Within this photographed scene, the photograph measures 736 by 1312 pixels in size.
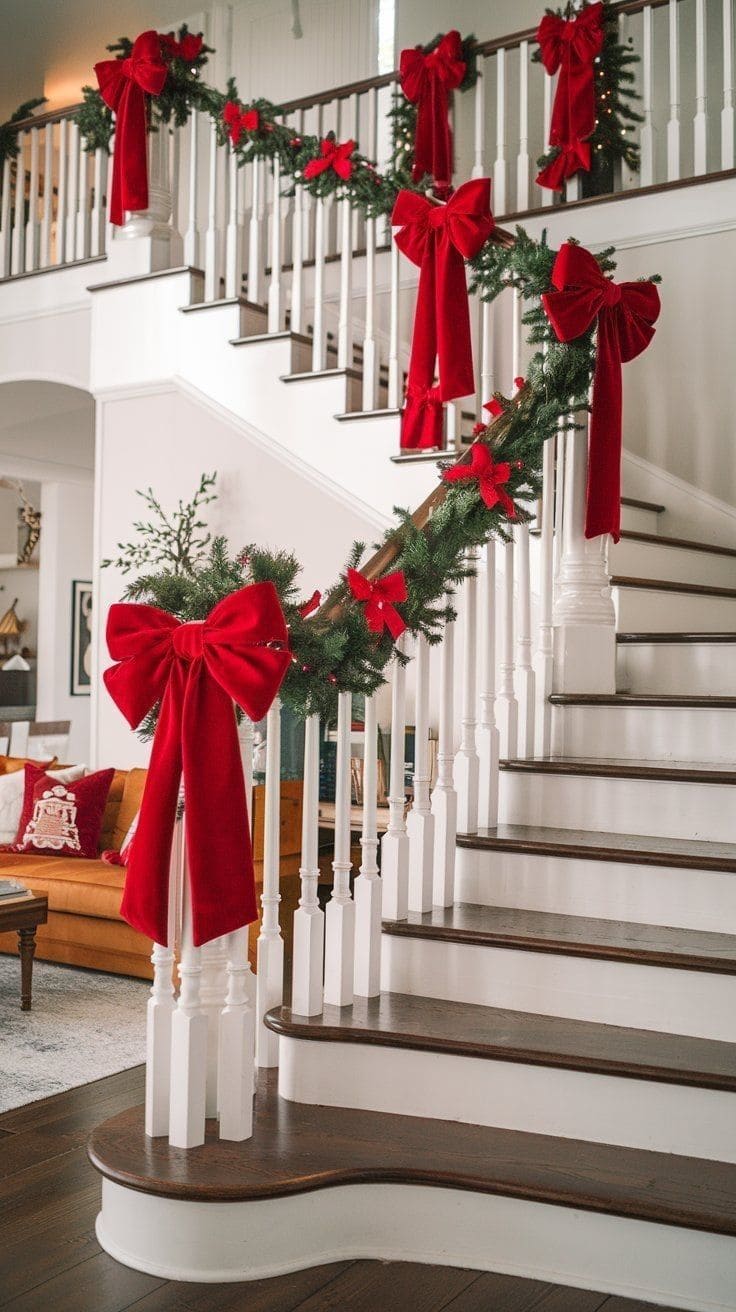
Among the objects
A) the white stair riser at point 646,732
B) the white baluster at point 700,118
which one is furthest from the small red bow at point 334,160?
the white stair riser at point 646,732

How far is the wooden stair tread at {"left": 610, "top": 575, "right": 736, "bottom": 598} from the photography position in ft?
12.4

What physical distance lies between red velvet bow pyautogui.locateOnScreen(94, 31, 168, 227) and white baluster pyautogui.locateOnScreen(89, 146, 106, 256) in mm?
770

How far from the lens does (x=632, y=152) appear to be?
538cm

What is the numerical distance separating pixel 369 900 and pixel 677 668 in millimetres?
1386

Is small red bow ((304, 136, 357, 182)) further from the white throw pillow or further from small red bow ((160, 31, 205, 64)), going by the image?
the white throw pillow

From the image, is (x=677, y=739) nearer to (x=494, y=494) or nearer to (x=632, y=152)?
(x=494, y=494)

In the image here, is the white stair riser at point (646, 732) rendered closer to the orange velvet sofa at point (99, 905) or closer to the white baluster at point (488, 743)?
the white baluster at point (488, 743)

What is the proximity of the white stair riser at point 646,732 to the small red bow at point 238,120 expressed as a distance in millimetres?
3044

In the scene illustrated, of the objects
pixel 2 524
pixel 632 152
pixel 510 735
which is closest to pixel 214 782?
pixel 510 735

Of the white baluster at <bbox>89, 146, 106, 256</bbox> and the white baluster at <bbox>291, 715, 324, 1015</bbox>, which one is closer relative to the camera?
the white baluster at <bbox>291, 715, 324, 1015</bbox>

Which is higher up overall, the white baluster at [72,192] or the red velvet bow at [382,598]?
the white baluster at [72,192]

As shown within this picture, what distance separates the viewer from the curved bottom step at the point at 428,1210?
2113 mm

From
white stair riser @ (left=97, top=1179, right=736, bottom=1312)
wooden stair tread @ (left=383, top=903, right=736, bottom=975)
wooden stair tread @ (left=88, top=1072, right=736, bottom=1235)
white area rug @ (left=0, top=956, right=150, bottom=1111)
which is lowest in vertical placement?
white area rug @ (left=0, top=956, right=150, bottom=1111)

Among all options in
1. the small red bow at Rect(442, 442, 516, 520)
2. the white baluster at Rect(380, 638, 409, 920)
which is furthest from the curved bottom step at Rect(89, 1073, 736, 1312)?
the small red bow at Rect(442, 442, 516, 520)
